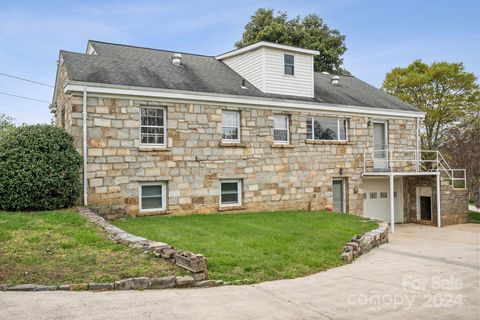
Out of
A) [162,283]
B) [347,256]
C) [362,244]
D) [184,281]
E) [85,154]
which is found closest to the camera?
[162,283]

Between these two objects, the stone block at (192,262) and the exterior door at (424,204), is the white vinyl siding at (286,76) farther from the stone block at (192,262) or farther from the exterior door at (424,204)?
the stone block at (192,262)

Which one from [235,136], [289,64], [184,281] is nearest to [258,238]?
[184,281]

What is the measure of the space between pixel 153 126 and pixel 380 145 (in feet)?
36.2

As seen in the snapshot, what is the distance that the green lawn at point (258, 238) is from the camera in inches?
304

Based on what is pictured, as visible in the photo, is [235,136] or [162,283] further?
[235,136]

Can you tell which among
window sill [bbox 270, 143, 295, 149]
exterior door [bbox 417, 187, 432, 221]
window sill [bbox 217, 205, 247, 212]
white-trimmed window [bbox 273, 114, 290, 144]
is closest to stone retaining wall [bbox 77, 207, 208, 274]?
window sill [bbox 217, 205, 247, 212]

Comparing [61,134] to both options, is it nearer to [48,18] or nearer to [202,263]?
[48,18]

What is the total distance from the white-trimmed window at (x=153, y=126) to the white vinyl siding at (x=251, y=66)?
402 centimetres

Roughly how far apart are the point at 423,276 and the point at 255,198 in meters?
8.44

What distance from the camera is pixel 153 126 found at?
14.0 metres

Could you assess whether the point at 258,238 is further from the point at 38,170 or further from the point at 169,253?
the point at 38,170

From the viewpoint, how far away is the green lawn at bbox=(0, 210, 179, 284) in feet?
21.3

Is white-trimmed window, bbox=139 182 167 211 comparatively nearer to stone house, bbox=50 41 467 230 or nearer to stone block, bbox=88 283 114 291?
stone house, bbox=50 41 467 230

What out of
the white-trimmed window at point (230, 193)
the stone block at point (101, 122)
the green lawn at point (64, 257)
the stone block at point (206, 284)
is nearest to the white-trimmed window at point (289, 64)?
the white-trimmed window at point (230, 193)
